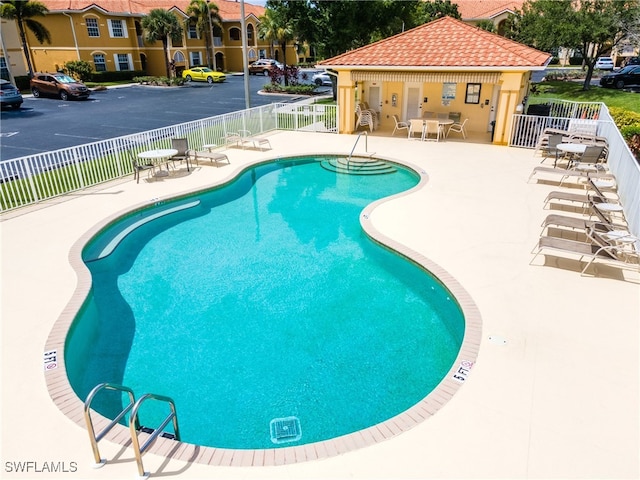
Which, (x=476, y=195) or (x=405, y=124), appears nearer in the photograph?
(x=476, y=195)

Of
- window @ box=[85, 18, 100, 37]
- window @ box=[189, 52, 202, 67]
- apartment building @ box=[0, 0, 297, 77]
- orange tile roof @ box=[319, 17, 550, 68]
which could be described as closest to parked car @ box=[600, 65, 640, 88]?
orange tile roof @ box=[319, 17, 550, 68]

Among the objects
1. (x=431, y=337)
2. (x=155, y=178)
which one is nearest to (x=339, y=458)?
(x=431, y=337)

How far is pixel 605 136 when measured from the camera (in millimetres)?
16656

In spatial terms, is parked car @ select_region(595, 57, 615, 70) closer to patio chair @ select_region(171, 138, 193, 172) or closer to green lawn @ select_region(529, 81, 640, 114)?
green lawn @ select_region(529, 81, 640, 114)

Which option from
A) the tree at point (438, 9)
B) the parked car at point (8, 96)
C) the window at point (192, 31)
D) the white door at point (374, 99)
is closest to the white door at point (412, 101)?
the white door at point (374, 99)

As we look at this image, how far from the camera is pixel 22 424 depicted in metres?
5.38

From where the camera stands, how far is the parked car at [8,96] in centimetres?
2961

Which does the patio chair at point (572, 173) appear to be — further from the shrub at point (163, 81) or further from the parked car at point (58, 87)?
the shrub at point (163, 81)

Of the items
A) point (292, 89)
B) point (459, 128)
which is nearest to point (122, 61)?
point (292, 89)

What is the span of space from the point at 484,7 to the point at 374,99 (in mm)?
50938

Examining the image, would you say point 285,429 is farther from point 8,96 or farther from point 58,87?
point 58,87

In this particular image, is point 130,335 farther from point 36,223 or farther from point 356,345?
point 36,223

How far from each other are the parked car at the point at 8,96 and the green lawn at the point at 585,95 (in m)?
33.7

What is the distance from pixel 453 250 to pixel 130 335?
6692 millimetres
